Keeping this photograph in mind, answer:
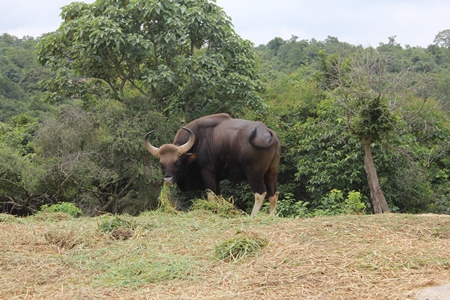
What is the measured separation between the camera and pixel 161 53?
13719 mm

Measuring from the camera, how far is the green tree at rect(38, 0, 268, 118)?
13148 mm

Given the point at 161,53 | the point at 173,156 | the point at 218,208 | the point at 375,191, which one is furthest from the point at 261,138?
the point at 161,53

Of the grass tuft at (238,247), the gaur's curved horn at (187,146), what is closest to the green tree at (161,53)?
the gaur's curved horn at (187,146)

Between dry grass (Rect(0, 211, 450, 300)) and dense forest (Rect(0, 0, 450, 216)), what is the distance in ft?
→ 18.7

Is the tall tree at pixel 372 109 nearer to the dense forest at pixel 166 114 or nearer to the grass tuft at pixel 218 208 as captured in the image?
the dense forest at pixel 166 114

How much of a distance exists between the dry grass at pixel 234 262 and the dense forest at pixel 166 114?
569 cm

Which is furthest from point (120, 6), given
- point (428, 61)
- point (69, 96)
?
point (428, 61)

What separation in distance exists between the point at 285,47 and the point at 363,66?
30715mm

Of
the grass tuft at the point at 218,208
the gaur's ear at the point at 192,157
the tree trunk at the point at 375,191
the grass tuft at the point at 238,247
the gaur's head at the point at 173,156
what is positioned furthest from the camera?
the tree trunk at the point at 375,191

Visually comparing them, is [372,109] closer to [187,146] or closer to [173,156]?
[187,146]

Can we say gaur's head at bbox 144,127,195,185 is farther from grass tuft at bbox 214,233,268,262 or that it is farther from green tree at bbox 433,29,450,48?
green tree at bbox 433,29,450,48

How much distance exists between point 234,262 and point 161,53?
9.19m

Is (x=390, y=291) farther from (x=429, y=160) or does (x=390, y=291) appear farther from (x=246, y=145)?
(x=429, y=160)

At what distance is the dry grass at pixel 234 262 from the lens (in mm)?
4668
